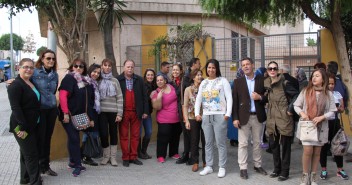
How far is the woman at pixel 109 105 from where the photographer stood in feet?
22.9

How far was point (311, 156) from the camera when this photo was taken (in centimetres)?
575

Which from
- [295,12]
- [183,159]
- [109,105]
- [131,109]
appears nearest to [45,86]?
[109,105]

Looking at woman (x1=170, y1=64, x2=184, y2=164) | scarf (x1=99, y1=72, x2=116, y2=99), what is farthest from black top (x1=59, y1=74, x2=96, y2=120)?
woman (x1=170, y1=64, x2=184, y2=164)

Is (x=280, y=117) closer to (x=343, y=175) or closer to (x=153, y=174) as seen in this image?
(x=343, y=175)

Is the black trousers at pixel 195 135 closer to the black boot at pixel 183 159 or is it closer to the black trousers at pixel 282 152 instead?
the black boot at pixel 183 159

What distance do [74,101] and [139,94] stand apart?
1.29 metres

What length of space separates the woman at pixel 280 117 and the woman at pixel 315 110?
1.12 feet

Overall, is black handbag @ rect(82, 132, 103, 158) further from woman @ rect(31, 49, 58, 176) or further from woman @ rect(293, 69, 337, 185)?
woman @ rect(293, 69, 337, 185)

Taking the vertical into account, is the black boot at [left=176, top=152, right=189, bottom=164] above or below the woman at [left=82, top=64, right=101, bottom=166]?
below

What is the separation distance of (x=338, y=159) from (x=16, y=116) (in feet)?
15.8

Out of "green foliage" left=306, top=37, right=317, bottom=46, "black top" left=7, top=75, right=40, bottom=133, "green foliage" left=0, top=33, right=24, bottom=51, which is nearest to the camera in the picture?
"black top" left=7, top=75, right=40, bottom=133

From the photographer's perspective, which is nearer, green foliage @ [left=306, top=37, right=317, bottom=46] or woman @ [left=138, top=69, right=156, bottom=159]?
woman @ [left=138, top=69, right=156, bottom=159]

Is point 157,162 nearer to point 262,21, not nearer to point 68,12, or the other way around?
point 262,21

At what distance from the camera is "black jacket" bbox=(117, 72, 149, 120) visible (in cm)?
728
